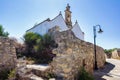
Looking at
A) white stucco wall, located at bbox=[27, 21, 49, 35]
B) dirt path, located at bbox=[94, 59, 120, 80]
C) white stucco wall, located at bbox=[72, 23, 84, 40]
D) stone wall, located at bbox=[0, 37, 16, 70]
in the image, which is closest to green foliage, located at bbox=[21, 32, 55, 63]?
white stucco wall, located at bbox=[27, 21, 49, 35]

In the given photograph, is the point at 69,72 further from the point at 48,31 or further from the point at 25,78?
the point at 48,31

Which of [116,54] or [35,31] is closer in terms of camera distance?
[35,31]

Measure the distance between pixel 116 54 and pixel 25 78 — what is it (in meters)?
27.2

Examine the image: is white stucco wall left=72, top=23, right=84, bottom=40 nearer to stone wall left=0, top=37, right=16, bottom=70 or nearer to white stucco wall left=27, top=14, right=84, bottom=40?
white stucco wall left=27, top=14, right=84, bottom=40

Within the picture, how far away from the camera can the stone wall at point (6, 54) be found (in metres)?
8.85

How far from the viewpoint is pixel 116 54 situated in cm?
3234

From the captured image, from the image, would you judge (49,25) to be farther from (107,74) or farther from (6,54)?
(6,54)

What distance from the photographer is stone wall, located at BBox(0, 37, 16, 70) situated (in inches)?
348

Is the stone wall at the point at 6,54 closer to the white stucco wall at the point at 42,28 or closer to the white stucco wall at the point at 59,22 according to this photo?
the white stucco wall at the point at 42,28

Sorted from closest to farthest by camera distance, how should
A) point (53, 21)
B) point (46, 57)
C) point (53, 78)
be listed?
point (53, 78) → point (46, 57) → point (53, 21)

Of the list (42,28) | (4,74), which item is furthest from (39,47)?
(4,74)

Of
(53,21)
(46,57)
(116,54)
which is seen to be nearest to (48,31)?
(53,21)

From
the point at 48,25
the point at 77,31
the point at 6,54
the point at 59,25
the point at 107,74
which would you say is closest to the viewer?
the point at 6,54

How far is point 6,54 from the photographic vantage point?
29.8 feet
